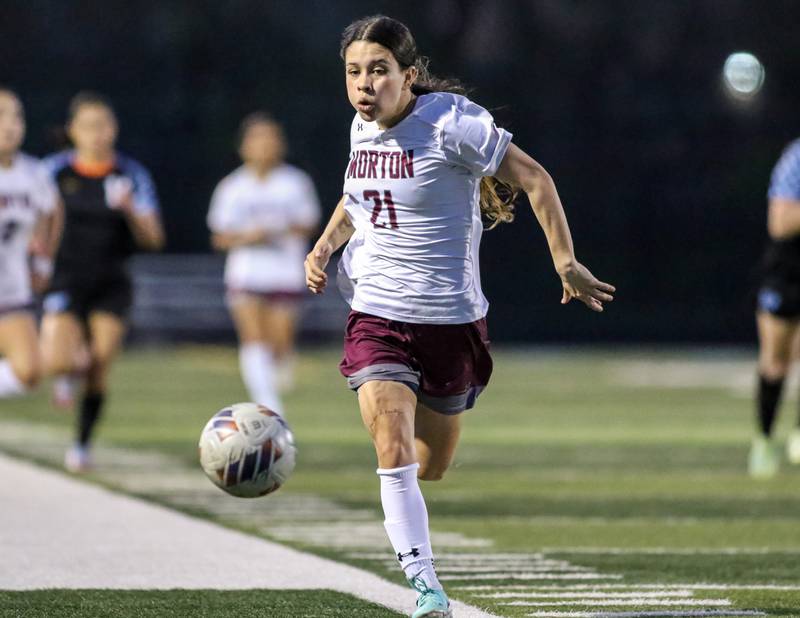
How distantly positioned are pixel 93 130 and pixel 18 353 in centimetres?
184

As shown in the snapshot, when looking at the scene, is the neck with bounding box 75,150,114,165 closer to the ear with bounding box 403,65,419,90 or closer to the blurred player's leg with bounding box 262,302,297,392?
the blurred player's leg with bounding box 262,302,297,392

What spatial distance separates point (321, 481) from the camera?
11.8 meters

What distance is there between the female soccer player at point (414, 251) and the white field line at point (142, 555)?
64cm

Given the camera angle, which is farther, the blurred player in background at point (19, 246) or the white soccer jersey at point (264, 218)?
the white soccer jersey at point (264, 218)

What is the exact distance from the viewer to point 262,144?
16109mm

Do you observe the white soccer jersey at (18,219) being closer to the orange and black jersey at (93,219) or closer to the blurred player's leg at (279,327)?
the orange and black jersey at (93,219)

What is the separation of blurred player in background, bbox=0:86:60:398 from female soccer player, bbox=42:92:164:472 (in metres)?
0.77

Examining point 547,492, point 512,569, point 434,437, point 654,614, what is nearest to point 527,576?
point 512,569

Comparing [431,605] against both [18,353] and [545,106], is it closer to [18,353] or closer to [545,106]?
[18,353]

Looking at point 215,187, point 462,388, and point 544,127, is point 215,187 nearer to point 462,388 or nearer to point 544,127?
point 544,127

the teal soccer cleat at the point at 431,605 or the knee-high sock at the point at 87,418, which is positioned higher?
the teal soccer cleat at the point at 431,605

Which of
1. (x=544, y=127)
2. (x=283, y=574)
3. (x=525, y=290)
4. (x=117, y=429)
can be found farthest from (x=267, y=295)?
(x=544, y=127)

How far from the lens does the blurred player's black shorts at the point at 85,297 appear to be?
42.3 feet

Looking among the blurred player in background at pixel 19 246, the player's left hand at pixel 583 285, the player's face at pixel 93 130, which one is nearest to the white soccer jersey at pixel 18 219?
the blurred player in background at pixel 19 246
